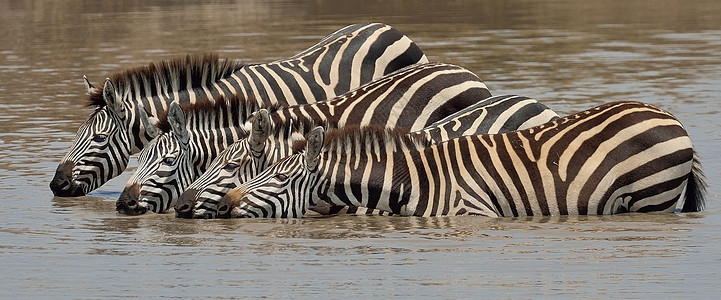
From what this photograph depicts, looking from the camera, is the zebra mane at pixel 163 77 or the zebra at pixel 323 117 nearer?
the zebra at pixel 323 117

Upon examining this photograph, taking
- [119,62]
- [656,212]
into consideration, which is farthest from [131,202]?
[119,62]

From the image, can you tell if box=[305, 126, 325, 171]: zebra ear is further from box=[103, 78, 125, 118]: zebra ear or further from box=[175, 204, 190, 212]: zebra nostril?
box=[103, 78, 125, 118]: zebra ear

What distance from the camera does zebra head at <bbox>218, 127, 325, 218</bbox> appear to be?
35.9 ft


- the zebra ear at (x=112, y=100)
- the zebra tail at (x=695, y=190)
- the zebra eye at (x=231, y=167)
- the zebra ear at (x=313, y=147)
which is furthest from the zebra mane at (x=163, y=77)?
the zebra tail at (x=695, y=190)

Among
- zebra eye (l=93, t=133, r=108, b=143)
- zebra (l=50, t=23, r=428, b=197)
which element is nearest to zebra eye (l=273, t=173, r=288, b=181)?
zebra (l=50, t=23, r=428, b=197)

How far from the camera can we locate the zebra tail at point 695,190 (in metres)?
11.1

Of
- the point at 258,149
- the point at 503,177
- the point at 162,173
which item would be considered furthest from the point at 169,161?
the point at 503,177

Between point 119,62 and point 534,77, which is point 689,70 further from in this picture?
point 119,62

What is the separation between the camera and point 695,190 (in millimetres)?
11102

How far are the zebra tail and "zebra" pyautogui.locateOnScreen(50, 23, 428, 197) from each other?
12.9 ft

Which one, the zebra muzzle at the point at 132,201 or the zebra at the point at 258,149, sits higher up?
the zebra at the point at 258,149

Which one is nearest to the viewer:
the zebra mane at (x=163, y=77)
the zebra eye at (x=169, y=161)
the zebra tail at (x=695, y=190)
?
the zebra tail at (x=695, y=190)

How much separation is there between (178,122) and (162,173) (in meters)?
0.46

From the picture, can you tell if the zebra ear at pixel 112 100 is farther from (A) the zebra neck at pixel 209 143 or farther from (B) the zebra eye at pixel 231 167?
(B) the zebra eye at pixel 231 167
